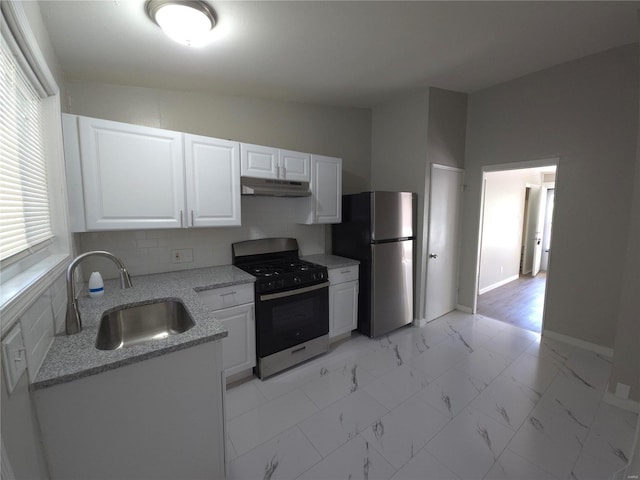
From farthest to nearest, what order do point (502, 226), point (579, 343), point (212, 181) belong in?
1. point (502, 226)
2. point (579, 343)
3. point (212, 181)

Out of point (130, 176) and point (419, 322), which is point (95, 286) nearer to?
point (130, 176)

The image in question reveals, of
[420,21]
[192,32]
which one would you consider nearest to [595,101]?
[420,21]

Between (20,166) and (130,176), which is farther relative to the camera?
(130,176)

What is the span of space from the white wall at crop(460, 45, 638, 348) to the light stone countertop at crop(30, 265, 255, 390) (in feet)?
10.4

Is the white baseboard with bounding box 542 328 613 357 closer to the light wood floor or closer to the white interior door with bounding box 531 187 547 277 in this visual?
the light wood floor

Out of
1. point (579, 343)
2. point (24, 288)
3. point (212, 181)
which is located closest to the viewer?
point (24, 288)

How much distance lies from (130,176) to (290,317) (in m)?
1.64

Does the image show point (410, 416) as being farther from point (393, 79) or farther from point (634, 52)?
point (634, 52)

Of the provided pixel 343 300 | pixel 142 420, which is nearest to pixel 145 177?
pixel 142 420

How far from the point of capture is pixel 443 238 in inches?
136

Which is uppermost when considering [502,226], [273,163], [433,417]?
[273,163]

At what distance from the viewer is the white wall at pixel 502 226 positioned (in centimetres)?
453

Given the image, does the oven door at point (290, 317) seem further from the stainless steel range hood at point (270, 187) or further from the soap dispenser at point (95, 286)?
the soap dispenser at point (95, 286)

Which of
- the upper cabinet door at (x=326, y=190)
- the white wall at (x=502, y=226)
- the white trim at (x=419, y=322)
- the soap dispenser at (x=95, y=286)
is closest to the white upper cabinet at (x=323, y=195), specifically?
the upper cabinet door at (x=326, y=190)
